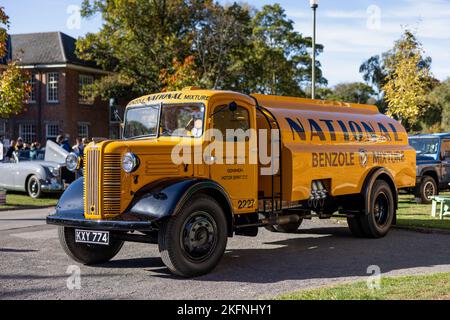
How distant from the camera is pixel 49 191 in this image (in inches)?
702

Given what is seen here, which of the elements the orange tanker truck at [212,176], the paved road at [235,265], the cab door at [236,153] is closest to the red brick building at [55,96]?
the paved road at [235,265]

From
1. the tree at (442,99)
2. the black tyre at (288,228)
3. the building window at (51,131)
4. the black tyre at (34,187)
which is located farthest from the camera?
the tree at (442,99)

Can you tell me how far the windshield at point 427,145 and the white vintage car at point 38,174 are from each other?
10922 millimetres

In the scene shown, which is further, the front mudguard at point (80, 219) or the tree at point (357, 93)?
the tree at point (357, 93)

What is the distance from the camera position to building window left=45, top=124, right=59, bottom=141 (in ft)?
129

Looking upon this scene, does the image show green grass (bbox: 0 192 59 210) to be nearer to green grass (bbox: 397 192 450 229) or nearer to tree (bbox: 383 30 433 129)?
green grass (bbox: 397 192 450 229)

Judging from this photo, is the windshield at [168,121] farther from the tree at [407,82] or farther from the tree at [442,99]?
the tree at [442,99]

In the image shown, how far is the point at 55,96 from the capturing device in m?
39.0

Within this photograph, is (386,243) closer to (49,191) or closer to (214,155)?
(214,155)

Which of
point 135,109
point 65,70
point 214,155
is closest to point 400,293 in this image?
point 214,155

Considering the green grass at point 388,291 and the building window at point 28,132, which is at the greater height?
the building window at point 28,132

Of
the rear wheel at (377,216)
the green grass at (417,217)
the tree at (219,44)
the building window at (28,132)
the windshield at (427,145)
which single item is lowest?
the green grass at (417,217)

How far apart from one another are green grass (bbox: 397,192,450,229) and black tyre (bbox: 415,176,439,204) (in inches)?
10.9

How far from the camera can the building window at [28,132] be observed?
39.9 meters
